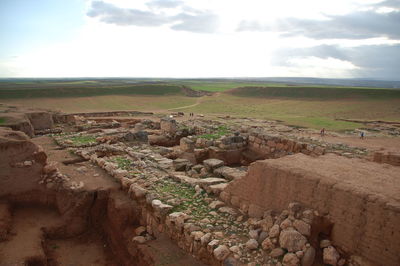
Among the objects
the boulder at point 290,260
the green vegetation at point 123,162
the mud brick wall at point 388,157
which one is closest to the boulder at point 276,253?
the boulder at point 290,260

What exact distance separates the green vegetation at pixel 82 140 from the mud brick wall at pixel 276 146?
6.96 metres

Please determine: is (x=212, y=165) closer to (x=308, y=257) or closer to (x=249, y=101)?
(x=308, y=257)

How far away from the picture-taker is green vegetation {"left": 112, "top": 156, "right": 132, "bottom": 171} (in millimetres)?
8438

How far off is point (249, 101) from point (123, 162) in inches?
1589

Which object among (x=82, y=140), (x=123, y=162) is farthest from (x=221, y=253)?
(x=82, y=140)

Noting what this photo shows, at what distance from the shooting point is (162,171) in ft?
27.2

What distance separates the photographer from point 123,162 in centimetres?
892

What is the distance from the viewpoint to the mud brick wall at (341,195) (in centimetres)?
397

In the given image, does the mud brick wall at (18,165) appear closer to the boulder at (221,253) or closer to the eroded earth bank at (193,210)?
the eroded earth bank at (193,210)

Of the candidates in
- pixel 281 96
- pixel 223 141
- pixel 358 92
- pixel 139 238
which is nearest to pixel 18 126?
pixel 223 141

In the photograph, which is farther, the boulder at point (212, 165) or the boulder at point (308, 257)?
the boulder at point (212, 165)

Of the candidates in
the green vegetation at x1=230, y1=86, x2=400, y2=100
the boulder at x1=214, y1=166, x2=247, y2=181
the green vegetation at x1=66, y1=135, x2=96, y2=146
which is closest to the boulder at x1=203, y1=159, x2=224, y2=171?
the boulder at x1=214, y1=166, x2=247, y2=181

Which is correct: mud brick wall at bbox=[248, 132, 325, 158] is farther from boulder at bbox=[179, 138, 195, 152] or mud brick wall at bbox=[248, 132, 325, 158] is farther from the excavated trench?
the excavated trench

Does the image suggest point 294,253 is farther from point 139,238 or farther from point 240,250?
point 139,238
